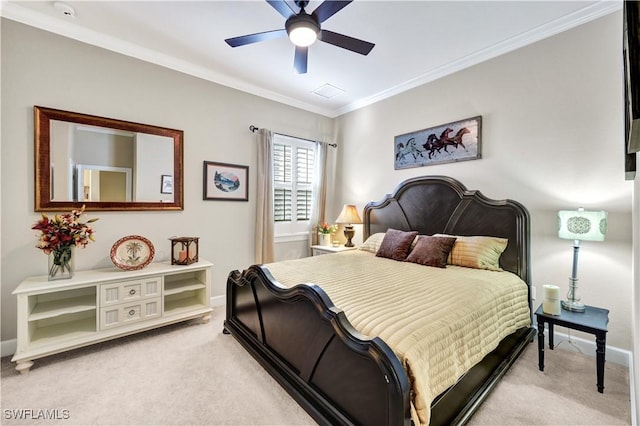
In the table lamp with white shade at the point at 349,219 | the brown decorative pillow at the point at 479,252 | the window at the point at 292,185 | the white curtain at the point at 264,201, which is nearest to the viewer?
the brown decorative pillow at the point at 479,252

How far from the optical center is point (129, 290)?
250 cm

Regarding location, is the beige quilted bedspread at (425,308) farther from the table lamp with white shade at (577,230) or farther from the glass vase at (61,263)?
the glass vase at (61,263)

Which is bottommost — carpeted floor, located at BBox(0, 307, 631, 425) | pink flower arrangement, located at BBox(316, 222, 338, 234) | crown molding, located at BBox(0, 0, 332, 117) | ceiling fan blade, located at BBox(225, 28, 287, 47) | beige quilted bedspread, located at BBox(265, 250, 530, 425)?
carpeted floor, located at BBox(0, 307, 631, 425)

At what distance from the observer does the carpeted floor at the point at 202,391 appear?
1.65 metres

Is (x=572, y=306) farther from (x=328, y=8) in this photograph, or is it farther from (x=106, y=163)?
(x=106, y=163)

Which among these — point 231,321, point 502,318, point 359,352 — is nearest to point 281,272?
point 231,321

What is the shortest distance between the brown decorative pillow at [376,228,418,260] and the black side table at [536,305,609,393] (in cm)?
125

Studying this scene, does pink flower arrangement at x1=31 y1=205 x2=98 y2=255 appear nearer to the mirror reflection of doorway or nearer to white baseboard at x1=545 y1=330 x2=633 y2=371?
the mirror reflection of doorway

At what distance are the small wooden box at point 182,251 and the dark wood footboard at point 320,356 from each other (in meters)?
0.92

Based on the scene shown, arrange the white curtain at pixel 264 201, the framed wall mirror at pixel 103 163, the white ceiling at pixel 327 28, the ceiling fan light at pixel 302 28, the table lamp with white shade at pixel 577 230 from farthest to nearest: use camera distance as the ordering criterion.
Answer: the white curtain at pixel 264 201
the framed wall mirror at pixel 103 163
the white ceiling at pixel 327 28
the table lamp with white shade at pixel 577 230
the ceiling fan light at pixel 302 28

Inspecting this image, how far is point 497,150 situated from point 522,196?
0.55m

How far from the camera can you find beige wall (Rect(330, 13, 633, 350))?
88.9 inches

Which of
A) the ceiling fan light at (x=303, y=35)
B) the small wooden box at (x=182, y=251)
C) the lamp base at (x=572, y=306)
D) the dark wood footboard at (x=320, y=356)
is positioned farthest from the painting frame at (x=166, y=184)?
the lamp base at (x=572, y=306)

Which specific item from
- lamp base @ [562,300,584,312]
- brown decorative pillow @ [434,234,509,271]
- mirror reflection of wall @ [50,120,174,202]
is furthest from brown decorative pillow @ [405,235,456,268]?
mirror reflection of wall @ [50,120,174,202]
